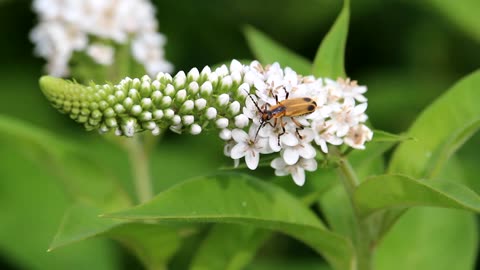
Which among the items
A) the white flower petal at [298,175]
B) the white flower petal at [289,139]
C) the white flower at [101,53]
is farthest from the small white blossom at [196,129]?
the white flower at [101,53]

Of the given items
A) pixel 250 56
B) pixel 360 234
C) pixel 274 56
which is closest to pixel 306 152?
pixel 360 234

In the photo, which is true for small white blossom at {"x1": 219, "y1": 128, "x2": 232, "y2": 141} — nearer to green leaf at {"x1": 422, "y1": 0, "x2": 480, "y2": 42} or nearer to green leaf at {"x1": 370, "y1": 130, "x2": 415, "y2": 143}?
green leaf at {"x1": 370, "y1": 130, "x2": 415, "y2": 143}

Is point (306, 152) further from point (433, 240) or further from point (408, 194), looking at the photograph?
point (433, 240)

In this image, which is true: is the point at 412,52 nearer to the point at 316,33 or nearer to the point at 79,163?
the point at 316,33

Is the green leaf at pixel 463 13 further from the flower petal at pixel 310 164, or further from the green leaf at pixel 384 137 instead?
the flower petal at pixel 310 164

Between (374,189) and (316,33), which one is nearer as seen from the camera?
(374,189)

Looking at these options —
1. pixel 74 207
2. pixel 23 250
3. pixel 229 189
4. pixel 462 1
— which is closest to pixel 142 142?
pixel 23 250
